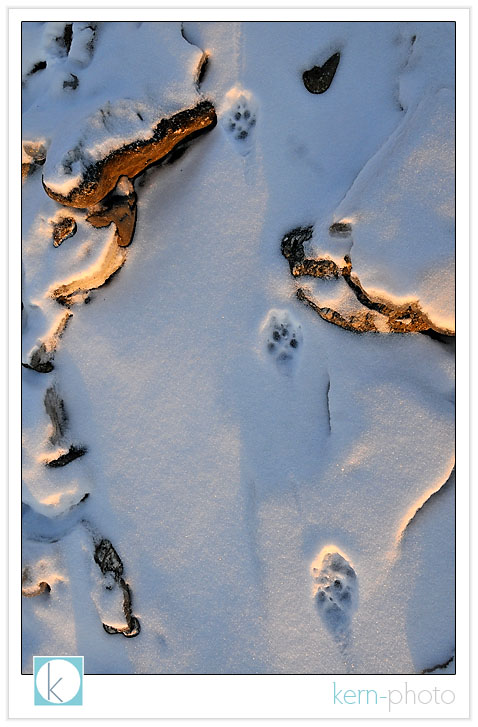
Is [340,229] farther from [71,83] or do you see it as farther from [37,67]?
→ [37,67]

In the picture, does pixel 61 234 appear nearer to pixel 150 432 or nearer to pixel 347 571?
pixel 150 432

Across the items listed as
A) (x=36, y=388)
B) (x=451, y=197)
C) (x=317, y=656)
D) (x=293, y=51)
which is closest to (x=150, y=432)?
(x=36, y=388)

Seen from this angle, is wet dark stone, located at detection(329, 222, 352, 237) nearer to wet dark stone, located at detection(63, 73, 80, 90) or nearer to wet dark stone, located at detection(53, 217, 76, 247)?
wet dark stone, located at detection(53, 217, 76, 247)

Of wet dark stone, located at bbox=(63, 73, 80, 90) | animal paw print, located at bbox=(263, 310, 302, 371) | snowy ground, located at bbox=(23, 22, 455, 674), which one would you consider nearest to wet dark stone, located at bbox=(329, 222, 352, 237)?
snowy ground, located at bbox=(23, 22, 455, 674)

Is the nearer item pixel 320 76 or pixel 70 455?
pixel 320 76

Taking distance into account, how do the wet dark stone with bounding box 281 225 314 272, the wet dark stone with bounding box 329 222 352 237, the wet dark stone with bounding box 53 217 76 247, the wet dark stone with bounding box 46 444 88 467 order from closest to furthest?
the wet dark stone with bounding box 329 222 352 237
the wet dark stone with bounding box 281 225 314 272
the wet dark stone with bounding box 53 217 76 247
the wet dark stone with bounding box 46 444 88 467
